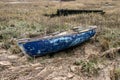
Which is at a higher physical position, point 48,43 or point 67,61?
point 48,43

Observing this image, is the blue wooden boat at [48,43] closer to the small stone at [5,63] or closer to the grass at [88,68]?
the small stone at [5,63]

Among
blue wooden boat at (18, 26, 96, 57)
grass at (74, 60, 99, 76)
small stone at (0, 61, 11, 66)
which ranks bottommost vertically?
small stone at (0, 61, 11, 66)

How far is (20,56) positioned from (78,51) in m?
1.83

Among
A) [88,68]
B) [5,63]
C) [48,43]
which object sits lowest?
[5,63]

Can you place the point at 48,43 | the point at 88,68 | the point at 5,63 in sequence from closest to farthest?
the point at 88,68, the point at 5,63, the point at 48,43

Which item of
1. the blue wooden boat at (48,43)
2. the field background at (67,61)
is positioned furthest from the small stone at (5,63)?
the blue wooden boat at (48,43)

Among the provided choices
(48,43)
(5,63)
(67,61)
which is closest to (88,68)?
(67,61)

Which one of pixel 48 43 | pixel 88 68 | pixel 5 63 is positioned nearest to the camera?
pixel 88 68

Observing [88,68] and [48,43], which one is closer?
[88,68]

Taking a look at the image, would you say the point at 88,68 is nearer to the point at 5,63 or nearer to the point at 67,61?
the point at 67,61

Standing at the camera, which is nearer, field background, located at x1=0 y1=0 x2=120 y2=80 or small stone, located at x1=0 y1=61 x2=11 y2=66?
field background, located at x1=0 y1=0 x2=120 y2=80

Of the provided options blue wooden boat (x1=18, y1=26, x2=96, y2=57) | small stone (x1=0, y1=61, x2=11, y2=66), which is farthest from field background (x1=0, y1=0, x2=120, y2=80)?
blue wooden boat (x1=18, y1=26, x2=96, y2=57)

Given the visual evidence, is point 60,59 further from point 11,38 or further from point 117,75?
point 11,38

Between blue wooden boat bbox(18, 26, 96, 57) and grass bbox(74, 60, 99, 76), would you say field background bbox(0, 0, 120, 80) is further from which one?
blue wooden boat bbox(18, 26, 96, 57)
